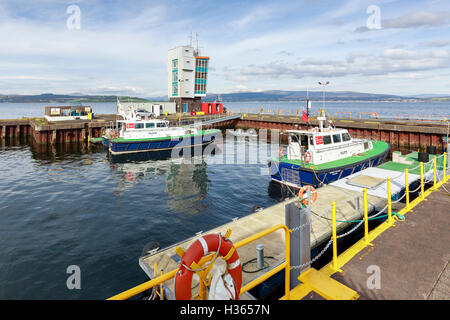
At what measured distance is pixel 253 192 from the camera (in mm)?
16953

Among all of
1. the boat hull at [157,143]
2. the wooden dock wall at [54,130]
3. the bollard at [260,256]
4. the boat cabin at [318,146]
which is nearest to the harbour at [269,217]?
the bollard at [260,256]

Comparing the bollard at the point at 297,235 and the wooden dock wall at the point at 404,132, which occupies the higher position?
the wooden dock wall at the point at 404,132

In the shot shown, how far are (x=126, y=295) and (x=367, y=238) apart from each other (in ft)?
21.1

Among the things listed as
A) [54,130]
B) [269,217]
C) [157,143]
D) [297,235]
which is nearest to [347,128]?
[157,143]

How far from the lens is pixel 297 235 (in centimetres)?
568

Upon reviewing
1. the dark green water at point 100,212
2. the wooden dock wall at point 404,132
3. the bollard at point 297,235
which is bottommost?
the dark green water at point 100,212

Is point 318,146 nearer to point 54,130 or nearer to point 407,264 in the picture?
point 407,264

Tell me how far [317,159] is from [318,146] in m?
0.86

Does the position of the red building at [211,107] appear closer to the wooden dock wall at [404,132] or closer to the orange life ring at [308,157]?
the wooden dock wall at [404,132]

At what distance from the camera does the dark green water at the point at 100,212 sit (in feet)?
28.6

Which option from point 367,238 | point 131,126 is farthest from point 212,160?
point 367,238

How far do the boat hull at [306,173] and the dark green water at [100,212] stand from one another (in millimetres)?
1534

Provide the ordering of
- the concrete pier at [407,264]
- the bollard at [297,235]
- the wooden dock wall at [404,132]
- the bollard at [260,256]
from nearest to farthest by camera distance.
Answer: the concrete pier at [407,264], the bollard at [297,235], the bollard at [260,256], the wooden dock wall at [404,132]

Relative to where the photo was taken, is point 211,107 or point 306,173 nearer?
point 306,173
